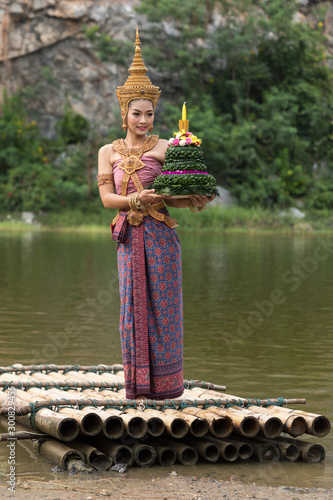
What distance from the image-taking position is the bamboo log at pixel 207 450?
4.47 meters

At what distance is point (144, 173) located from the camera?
5.05m

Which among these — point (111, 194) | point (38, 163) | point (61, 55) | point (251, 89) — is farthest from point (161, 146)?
point (61, 55)

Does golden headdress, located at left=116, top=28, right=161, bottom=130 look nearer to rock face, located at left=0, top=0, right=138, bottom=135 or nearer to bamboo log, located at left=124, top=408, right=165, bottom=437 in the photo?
bamboo log, located at left=124, top=408, right=165, bottom=437

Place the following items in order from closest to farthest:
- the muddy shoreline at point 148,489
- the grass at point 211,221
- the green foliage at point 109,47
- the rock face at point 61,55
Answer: the muddy shoreline at point 148,489 → the grass at point 211,221 → the green foliage at point 109,47 → the rock face at point 61,55

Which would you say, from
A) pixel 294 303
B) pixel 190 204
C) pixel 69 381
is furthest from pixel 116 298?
pixel 190 204

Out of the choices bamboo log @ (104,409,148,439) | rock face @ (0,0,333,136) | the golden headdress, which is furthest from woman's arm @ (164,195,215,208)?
rock face @ (0,0,333,136)

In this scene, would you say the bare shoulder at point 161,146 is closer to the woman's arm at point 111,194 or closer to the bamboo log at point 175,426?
the woman's arm at point 111,194

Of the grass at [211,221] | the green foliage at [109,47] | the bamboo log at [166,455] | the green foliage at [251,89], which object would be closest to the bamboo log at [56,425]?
the bamboo log at [166,455]

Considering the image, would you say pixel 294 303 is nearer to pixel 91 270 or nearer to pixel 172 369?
pixel 91 270

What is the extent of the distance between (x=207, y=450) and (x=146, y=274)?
109 cm

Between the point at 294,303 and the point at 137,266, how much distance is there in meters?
6.84

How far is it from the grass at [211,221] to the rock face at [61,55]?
23.7 ft

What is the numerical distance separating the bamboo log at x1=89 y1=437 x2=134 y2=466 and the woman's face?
6.17ft

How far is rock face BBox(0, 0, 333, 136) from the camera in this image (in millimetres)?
35844
